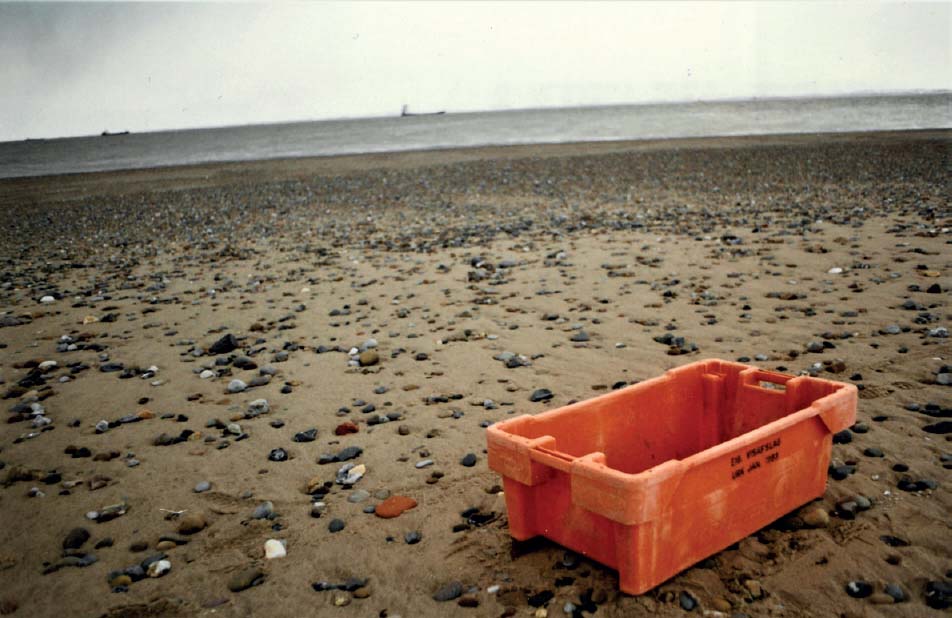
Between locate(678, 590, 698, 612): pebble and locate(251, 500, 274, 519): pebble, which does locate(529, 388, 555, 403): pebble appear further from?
locate(678, 590, 698, 612): pebble

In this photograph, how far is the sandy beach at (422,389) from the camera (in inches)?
124

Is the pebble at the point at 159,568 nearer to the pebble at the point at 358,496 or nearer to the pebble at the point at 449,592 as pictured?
the pebble at the point at 358,496

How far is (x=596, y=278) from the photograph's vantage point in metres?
8.66

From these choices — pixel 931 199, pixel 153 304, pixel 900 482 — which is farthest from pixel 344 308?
pixel 931 199

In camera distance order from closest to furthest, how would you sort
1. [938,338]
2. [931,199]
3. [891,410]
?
1. [891,410]
2. [938,338]
3. [931,199]

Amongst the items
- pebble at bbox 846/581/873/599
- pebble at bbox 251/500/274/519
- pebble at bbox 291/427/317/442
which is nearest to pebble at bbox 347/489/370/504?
pebble at bbox 251/500/274/519

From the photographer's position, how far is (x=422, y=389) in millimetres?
5602

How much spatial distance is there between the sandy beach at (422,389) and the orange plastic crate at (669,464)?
16 cm

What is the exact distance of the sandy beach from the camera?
3158 mm

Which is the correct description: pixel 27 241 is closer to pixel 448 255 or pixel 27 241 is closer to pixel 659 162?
pixel 448 255

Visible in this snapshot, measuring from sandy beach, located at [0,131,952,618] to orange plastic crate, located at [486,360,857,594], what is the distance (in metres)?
0.16

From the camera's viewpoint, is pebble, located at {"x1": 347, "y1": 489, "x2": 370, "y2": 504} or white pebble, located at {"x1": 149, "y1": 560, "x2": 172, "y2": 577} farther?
pebble, located at {"x1": 347, "y1": 489, "x2": 370, "y2": 504}

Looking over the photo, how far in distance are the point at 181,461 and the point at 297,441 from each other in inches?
29.6

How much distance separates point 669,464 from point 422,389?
3055mm
